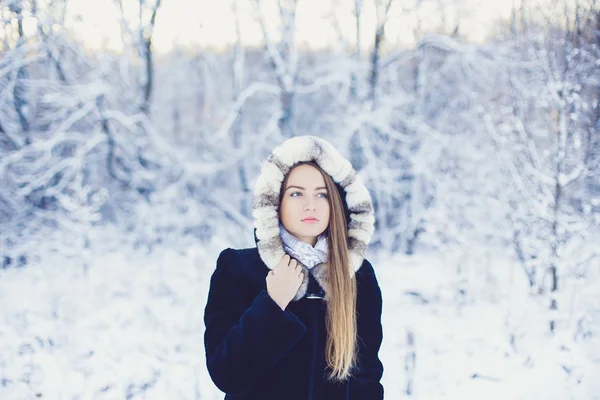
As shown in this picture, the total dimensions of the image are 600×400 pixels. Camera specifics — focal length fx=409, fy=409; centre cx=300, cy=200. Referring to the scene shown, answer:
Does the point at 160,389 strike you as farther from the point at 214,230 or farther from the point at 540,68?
the point at 214,230

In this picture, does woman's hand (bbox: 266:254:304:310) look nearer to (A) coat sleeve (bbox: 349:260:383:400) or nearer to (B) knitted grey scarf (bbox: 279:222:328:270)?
(B) knitted grey scarf (bbox: 279:222:328:270)

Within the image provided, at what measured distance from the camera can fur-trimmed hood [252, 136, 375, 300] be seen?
1483 mm

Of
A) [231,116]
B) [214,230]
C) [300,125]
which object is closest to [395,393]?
[231,116]

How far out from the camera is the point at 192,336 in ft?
14.3

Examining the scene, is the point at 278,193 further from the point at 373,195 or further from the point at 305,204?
the point at 373,195

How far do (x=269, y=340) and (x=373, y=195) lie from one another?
6.45 m

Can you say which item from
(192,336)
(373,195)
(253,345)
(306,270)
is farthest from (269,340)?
(373,195)

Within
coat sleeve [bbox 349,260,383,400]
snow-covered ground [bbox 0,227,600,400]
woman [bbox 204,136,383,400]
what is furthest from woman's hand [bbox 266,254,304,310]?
snow-covered ground [bbox 0,227,600,400]

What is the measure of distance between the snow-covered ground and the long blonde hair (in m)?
2.02

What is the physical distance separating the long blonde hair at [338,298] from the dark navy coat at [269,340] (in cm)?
4

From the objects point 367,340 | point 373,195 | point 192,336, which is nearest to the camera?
point 367,340

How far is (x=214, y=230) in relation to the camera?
847 centimetres

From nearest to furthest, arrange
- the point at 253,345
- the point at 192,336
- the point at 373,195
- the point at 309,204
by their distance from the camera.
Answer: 1. the point at 253,345
2. the point at 309,204
3. the point at 192,336
4. the point at 373,195

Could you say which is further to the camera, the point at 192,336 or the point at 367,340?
the point at 192,336
